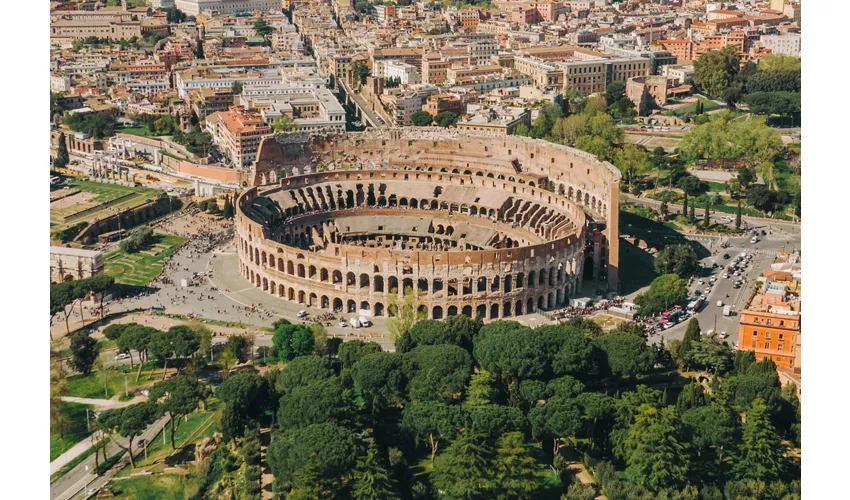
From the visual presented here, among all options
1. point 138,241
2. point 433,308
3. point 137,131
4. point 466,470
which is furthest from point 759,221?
point 137,131

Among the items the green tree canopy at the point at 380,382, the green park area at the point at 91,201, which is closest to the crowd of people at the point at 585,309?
the green tree canopy at the point at 380,382

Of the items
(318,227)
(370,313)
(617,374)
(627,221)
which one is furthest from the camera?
(627,221)

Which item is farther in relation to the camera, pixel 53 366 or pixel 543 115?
pixel 543 115

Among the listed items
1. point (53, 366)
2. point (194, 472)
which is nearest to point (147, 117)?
point (53, 366)

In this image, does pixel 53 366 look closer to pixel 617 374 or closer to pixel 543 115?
pixel 617 374

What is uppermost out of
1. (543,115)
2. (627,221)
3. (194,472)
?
(543,115)

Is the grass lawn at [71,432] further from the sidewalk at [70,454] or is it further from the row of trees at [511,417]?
the row of trees at [511,417]

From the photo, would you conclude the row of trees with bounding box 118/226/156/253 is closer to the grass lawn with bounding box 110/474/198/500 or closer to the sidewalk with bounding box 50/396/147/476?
the sidewalk with bounding box 50/396/147/476
